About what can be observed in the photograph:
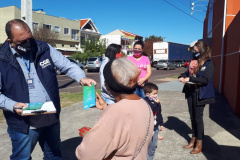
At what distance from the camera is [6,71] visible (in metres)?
2.23

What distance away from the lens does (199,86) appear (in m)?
3.76

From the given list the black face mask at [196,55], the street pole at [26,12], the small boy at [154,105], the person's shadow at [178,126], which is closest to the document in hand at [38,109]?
the small boy at [154,105]

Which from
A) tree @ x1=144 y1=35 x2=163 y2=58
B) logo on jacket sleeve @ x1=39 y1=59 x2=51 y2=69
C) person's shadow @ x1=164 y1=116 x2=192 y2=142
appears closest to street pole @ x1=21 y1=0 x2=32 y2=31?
person's shadow @ x1=164 y1=116 x2=192 y2=142

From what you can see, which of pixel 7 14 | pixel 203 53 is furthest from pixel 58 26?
pixel 203 53

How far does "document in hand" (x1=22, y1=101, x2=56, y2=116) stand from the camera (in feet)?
6.88

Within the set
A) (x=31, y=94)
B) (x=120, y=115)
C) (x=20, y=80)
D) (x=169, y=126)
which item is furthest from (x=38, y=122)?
(x=169, y=126)

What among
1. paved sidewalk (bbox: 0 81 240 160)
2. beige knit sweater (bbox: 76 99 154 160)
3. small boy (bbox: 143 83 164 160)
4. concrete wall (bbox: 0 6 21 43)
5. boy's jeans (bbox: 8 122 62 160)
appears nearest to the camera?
beige knit sweater (bbox: 76 99 154 160)

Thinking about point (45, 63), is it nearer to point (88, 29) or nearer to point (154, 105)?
point (154, 105)

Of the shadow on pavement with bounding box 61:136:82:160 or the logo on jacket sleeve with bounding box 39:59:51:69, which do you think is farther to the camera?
the shadow on pavement with bounding box 61:136:82:160

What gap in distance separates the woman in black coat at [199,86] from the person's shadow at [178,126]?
75 centimetres

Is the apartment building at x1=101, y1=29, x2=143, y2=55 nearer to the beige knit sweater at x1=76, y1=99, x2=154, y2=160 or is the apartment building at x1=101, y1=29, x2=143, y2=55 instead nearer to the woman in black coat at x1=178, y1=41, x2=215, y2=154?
the woman in black coat at x1=178, y1=41, x2=215, y2=154

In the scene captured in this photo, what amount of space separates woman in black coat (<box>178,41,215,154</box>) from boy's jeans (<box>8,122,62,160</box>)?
7.34 feet

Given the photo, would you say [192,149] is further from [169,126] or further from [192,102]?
[169,126]

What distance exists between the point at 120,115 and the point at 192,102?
2739 mm
